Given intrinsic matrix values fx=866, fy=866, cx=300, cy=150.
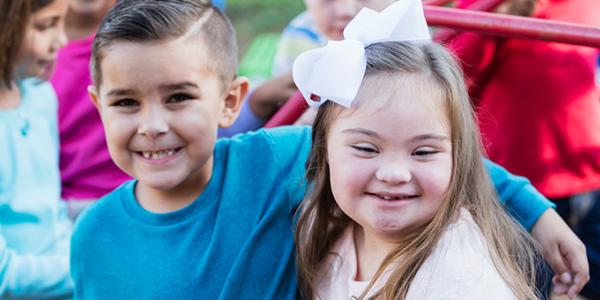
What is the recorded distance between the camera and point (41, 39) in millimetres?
2334

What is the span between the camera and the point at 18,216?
86.5 inches

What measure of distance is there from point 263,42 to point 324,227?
216 cm

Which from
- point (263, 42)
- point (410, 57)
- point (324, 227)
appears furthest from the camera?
point (263, 42)

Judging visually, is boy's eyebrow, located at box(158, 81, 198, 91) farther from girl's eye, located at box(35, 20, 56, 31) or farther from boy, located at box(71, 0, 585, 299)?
girl's eye, located at box(35, 20, 56, 31)

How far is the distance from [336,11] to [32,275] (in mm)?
1077

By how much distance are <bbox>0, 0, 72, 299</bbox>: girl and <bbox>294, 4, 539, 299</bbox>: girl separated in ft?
2.95

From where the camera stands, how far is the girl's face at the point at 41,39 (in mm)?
2301

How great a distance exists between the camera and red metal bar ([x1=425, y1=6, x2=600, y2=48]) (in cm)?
161

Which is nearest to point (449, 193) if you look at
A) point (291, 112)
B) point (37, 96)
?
point (291, 112)

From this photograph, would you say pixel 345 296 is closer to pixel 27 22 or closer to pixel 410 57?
pixel 410 57

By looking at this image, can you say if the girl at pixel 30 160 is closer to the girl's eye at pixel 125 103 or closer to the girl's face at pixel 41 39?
the girl's face at pixel 41 39

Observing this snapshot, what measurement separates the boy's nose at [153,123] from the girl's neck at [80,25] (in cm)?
125

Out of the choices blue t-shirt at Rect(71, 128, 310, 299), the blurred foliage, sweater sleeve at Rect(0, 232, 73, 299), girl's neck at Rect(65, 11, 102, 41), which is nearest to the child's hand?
blue t-shirt at Rect(71, 128, 310, 299)

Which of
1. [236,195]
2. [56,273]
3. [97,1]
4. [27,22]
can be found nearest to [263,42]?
[97,1]
